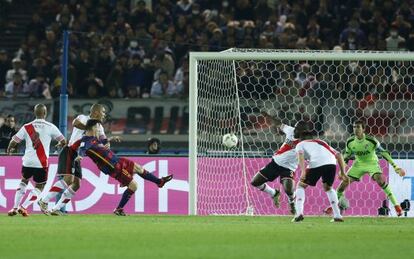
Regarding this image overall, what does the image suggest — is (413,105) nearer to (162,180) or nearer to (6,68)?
(162,180)

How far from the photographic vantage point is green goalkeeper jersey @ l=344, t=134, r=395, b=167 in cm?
1944

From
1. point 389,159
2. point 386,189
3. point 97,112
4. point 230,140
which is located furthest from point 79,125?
point 386,189

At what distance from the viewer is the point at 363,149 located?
19.5 m

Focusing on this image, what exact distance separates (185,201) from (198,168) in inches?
44.4

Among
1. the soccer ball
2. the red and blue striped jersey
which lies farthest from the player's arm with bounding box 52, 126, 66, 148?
the soccer ball

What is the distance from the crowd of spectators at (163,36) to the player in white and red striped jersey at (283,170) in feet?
15.9

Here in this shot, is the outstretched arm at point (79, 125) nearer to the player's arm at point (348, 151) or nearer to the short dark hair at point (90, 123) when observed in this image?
the short dark hair at point (90, 123)

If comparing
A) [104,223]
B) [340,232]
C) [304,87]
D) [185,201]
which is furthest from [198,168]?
[340,232]

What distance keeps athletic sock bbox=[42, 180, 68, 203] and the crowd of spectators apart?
5.85m

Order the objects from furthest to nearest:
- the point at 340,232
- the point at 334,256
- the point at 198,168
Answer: the point at 198,168
the point at 340,232
the point at 334,256

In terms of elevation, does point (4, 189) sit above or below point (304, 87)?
below

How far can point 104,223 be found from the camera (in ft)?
51.1

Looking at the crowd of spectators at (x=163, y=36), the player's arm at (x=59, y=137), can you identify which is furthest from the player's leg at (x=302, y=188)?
the crowd of spectators at (x=163, y=36)

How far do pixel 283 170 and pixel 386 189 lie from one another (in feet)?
5.56
